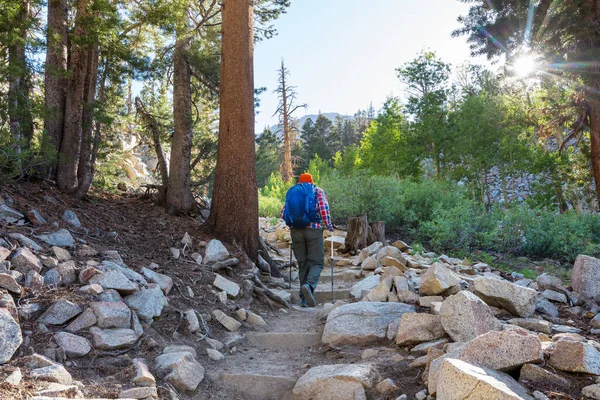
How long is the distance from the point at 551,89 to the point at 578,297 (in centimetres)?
986

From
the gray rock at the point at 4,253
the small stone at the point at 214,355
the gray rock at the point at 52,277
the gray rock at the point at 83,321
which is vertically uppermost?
the gray rock at the point at 4,253

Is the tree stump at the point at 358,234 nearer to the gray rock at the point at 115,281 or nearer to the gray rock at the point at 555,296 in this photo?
the gray rock at the point at 555,296

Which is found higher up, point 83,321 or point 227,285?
point 83,321

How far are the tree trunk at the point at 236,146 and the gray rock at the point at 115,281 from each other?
2.76 meters

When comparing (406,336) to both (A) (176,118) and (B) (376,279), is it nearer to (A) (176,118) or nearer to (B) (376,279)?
(B) (376,279)

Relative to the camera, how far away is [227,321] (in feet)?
16.4

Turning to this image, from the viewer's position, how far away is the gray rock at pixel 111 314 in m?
3.78

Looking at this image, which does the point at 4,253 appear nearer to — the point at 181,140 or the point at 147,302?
the point at 147,302

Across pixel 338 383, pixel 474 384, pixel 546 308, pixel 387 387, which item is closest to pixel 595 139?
pixel 546 308

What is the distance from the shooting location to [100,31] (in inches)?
257

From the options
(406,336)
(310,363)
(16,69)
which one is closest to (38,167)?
(16,69)

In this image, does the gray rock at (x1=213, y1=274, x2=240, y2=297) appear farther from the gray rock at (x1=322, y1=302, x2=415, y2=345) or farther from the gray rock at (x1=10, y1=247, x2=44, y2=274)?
the gray rock at (x1=10, y1=247, x2=44, y2=274)

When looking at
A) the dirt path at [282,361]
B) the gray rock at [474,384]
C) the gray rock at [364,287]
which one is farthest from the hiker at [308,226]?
the gray rock at [474,384]

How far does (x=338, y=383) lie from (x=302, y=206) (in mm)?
3251
